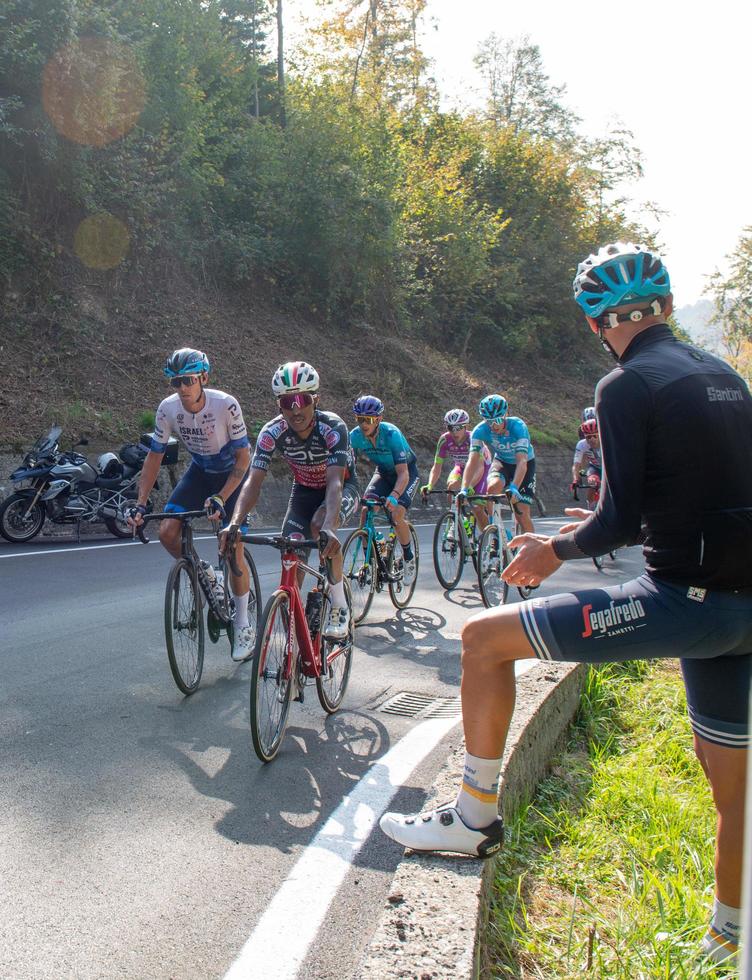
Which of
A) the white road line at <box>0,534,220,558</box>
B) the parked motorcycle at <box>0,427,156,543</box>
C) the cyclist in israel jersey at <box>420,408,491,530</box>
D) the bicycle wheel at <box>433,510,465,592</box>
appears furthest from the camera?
the parked motorcycle at <box>0,427,156,543</box>

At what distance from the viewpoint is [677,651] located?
2701 millimetres

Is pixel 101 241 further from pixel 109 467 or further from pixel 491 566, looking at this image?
pixel 491 566

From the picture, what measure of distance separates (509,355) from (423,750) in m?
34.4

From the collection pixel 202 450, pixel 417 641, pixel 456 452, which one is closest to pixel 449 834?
pixel 202 450

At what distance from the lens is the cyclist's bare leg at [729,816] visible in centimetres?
268

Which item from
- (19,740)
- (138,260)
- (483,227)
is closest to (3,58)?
(138,260)

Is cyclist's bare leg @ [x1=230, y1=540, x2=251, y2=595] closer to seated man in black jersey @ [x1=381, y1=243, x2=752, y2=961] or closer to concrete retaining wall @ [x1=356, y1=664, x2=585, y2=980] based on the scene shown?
concrete retaining wall @ [x1=356, y1=664, x2=585, y2=980]

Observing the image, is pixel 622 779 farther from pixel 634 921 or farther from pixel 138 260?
pixel 138 260

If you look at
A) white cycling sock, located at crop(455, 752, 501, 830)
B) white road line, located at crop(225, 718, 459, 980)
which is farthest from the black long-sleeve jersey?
white road line, located at crop(225, 718, 459, 980)

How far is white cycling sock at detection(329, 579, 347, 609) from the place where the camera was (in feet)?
19.1

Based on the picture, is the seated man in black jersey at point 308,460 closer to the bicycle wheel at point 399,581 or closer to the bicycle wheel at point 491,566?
the bicycle wheel at point 399,581

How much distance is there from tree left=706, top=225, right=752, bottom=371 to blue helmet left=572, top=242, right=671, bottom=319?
5985cm

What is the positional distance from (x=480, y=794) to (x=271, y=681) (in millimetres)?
1891

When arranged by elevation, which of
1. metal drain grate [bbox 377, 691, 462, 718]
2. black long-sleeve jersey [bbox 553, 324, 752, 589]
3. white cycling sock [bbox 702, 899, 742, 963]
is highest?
black long-sleeve jersey [bbox 553, 324, 752, 589]
